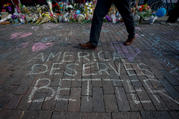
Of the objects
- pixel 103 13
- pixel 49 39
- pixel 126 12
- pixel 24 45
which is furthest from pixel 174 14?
pixel 24 45

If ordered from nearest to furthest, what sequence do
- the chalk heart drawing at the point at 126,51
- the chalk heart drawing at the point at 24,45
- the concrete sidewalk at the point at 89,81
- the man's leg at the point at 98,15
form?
the concrete sidewalk at the point at 89,81 < the man's leg at the point at 98,15 < the chalk heart drawing at the point at 126,51 < the chalk heart drawing at the point at 24,45

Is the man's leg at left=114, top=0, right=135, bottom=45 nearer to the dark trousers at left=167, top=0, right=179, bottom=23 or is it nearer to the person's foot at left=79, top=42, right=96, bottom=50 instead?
the person's foot at left=79, top=42, right=96, bottom=50

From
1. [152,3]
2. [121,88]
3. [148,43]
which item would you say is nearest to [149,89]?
[121,88]

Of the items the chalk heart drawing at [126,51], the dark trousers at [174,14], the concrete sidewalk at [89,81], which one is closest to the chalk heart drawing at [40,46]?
the concrete sidewalk at [89,81]

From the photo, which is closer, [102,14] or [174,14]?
[102,14]

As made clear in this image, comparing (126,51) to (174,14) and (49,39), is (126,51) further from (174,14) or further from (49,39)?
(174,14)

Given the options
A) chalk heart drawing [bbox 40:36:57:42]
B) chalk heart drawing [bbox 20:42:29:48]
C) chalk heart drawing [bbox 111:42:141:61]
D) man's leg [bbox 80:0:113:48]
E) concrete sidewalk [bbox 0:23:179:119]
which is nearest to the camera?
concrete sidewalk [bbox 0:23:179:119]

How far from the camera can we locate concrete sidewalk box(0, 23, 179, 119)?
144 cm

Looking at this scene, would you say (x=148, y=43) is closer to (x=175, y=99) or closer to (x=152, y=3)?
(x=175, y=99)

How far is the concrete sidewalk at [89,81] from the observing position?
56.7 inches

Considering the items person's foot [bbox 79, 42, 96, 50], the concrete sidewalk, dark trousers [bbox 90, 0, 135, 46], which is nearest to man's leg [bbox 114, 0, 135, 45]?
dark trousers [bbox 90, 0, 135, 46]

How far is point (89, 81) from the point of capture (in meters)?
1.90

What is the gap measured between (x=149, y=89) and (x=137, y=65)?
67cm

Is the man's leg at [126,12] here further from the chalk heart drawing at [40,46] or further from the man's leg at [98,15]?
the chalk heart drawing at [40,46]
